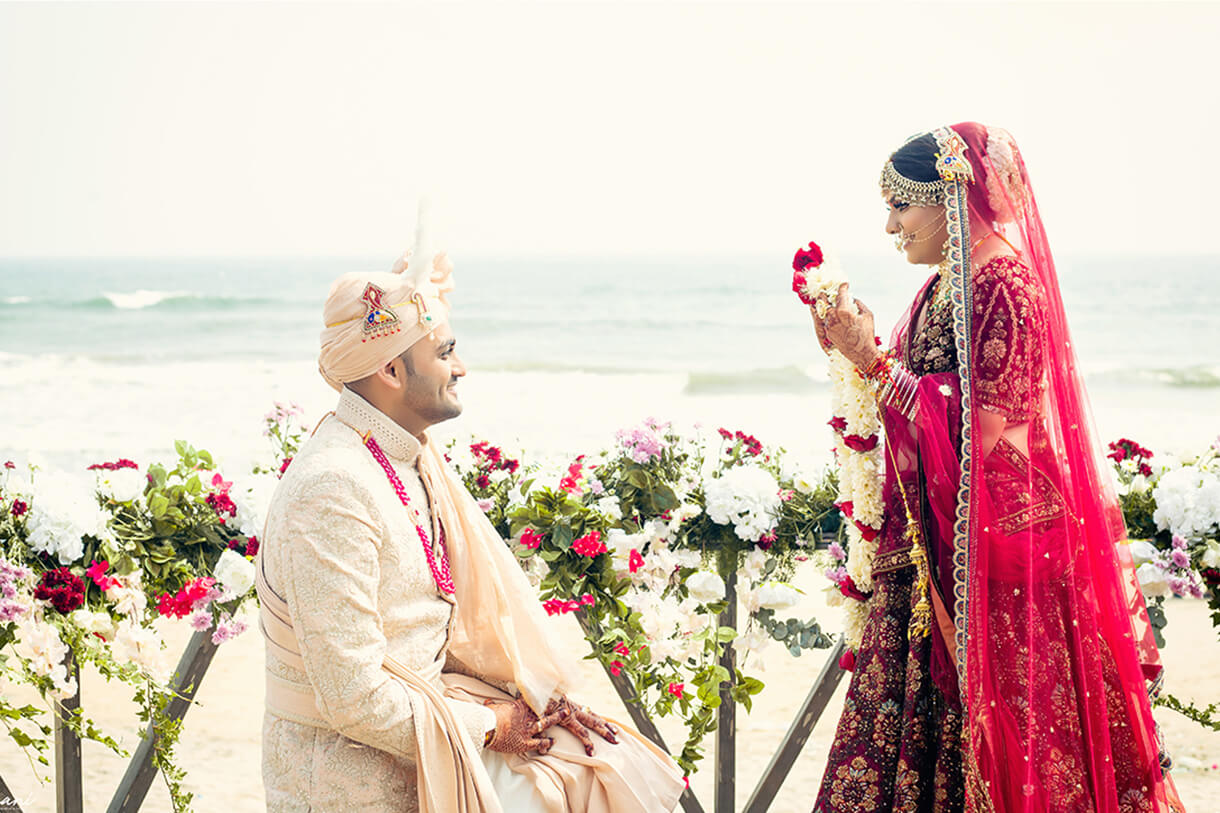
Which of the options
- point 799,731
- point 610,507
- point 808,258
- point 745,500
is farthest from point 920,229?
point 799,731

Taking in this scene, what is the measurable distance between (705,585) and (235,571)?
55.7 inches

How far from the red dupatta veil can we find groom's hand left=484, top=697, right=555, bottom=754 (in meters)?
1.04

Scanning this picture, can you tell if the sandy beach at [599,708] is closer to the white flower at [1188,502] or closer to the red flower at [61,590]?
the white flower at [1188,502]

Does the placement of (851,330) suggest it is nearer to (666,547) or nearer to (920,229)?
(920,229)

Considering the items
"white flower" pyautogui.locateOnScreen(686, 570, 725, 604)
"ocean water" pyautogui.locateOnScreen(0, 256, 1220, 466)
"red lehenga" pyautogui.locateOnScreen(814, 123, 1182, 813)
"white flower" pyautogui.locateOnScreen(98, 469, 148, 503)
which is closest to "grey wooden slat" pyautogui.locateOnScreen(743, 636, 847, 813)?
"white flower" pyautogui.locateOnScreen(686, 570, 725, 604)

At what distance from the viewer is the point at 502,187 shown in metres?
32.5

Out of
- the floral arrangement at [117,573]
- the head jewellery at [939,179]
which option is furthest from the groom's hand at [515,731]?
the head jewellery at [939,179]

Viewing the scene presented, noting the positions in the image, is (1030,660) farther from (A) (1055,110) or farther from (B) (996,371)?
(A) (1055,110)

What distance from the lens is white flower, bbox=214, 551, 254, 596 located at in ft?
10.2

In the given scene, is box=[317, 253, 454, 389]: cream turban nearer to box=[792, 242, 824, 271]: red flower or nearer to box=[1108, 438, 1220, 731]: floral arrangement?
box=[792, 242, 824, 271]: red flower

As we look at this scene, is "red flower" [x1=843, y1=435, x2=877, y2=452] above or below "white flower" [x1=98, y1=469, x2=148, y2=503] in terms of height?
above

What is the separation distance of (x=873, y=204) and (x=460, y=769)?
3416cm

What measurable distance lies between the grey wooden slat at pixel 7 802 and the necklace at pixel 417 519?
190 centimetres

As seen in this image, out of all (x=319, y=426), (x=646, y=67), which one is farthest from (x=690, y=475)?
(x=646, y=67)
